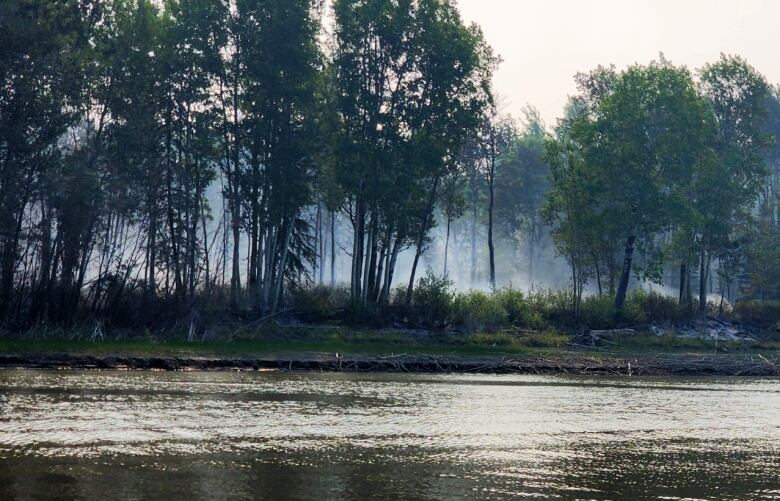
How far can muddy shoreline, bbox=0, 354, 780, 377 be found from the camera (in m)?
32.0

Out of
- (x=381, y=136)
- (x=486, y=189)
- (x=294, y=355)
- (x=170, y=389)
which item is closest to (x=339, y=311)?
(x=381, y=136)

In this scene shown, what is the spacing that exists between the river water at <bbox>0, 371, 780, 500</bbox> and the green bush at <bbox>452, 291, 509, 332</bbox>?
65.4 ft

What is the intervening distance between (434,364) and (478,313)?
14.1m

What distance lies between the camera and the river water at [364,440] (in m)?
14.3

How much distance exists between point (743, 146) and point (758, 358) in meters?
34.3

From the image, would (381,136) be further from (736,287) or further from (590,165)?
(736,287)

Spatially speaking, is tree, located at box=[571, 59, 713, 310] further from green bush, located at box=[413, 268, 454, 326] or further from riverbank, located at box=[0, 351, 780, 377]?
riverbank, located at box=[0, 351, 780, 377]

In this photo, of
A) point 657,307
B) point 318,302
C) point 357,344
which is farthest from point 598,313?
point 357,344

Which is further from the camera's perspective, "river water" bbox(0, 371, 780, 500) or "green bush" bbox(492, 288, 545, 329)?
"green bush" bbox(492, 288, 545, 329)

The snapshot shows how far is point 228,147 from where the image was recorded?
5241 centimetres

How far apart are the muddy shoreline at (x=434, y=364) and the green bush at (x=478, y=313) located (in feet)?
27.6

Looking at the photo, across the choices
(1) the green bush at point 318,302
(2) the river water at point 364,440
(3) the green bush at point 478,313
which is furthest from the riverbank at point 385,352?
(2) the river water at point 364,440

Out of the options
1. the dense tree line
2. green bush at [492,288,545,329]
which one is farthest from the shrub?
the dense tree line

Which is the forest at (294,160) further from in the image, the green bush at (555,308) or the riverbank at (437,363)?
the riverbank at (437,363)
